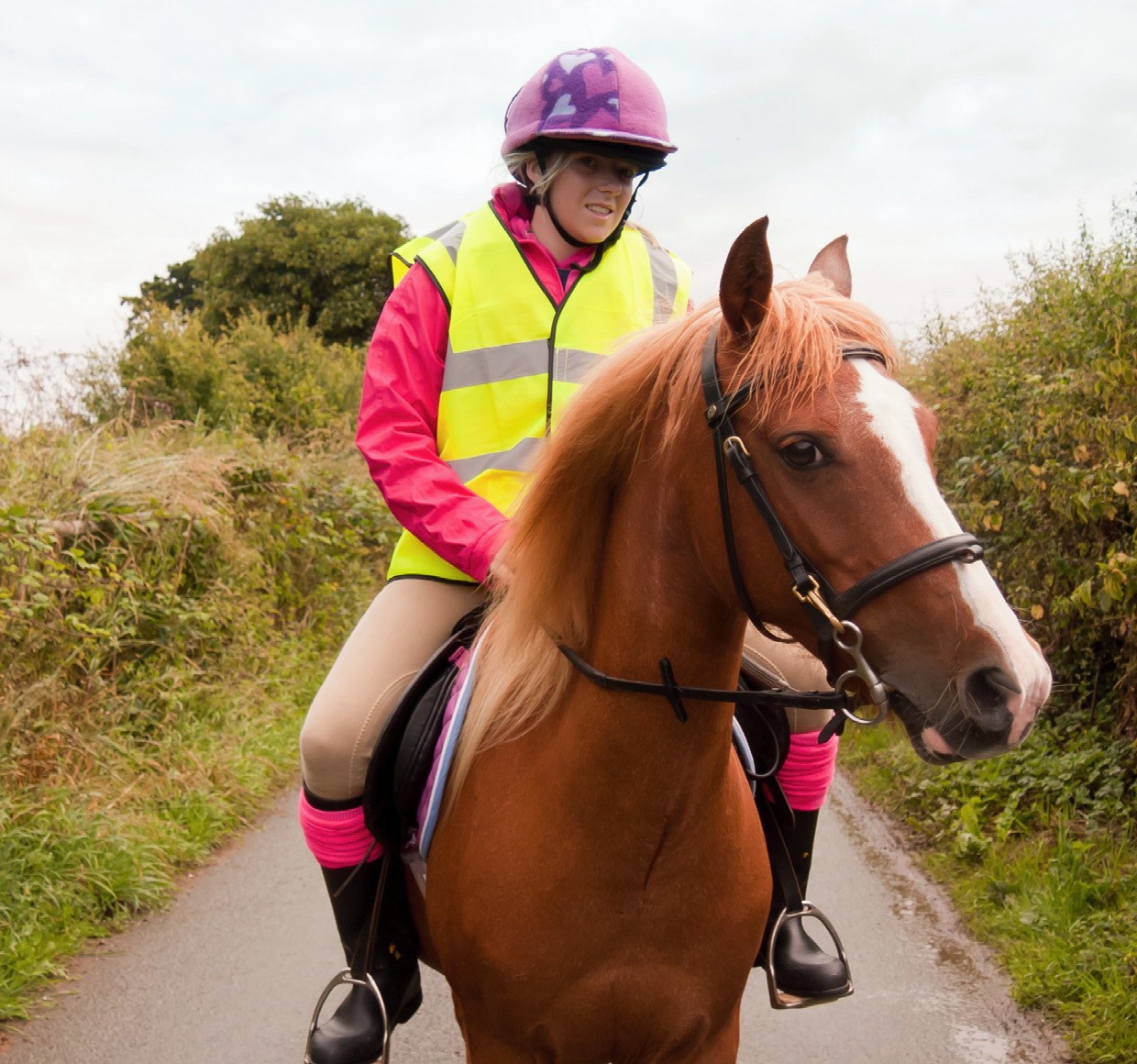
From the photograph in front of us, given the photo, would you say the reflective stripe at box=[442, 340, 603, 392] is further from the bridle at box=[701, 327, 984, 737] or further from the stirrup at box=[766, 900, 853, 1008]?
the stirrup at box=[766, 900, 853, 1008]

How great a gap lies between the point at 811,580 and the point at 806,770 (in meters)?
1.28

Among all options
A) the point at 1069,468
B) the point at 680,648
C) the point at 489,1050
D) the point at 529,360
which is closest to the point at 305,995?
the point at 489,1050

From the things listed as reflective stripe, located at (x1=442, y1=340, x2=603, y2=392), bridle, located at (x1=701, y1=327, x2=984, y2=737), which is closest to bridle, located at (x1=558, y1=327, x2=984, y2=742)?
bridle, located at (x1=701, y1=327, x2=984, y2=737)

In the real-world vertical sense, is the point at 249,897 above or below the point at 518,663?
below

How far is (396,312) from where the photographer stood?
278 cm

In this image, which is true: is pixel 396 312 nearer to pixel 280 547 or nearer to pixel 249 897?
pixel 249 897

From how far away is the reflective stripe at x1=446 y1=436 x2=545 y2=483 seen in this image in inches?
107

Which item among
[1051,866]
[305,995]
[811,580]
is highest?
[811,580]

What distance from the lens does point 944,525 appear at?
1651mm

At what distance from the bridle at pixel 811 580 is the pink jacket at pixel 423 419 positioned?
715mm

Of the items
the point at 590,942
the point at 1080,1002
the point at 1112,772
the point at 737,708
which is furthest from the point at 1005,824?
the point at 590,942

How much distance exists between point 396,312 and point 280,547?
20.5 feet

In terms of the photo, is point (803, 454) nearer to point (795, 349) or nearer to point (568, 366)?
point (795, 349)

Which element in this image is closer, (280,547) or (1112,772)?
(1112,772)
